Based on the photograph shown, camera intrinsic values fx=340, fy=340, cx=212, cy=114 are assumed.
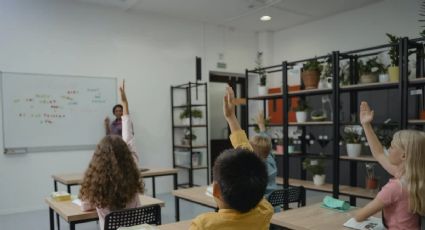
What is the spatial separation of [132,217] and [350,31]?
5332mm

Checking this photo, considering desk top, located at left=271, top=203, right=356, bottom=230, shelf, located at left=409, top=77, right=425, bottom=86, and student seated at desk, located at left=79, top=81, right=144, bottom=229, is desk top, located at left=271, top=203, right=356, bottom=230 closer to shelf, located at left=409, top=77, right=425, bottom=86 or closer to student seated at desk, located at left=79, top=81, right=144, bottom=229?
student seated at desk, located at left=79, top=81, right=144, bottom=229

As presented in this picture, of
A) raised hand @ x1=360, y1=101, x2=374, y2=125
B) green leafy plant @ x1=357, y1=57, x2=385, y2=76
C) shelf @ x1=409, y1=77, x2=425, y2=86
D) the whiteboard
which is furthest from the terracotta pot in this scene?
the whiteboard

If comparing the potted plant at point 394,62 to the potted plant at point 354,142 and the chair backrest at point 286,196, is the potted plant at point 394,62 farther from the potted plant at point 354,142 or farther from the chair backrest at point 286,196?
the chair backrest at point 286,196

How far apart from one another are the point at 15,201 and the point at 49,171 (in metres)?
0.58

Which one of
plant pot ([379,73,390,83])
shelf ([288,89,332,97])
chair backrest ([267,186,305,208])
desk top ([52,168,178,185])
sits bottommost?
desk top ([52,168,178,185])

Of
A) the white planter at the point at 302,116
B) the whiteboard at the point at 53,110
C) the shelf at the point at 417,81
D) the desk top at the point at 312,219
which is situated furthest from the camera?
the whiteboard at the point at 53,110

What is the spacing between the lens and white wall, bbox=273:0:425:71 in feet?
17.4

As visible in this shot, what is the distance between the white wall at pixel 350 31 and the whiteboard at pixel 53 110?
3662mm

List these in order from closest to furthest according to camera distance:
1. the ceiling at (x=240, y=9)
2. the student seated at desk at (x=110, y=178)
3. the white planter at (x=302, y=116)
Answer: the student seated at desk at (x=110, y=178)
the white planter at (x=302, y=116)
the ceiling at (x=240, y=9)

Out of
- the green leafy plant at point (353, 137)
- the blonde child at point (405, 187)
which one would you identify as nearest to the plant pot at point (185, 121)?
the green leafy plant at point (353, 137)

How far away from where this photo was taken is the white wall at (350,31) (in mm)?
5293

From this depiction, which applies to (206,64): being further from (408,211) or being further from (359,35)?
(408,211)

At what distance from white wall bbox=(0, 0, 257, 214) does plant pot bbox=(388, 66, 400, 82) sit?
378 centimetres

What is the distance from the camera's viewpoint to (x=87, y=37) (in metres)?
5.37
